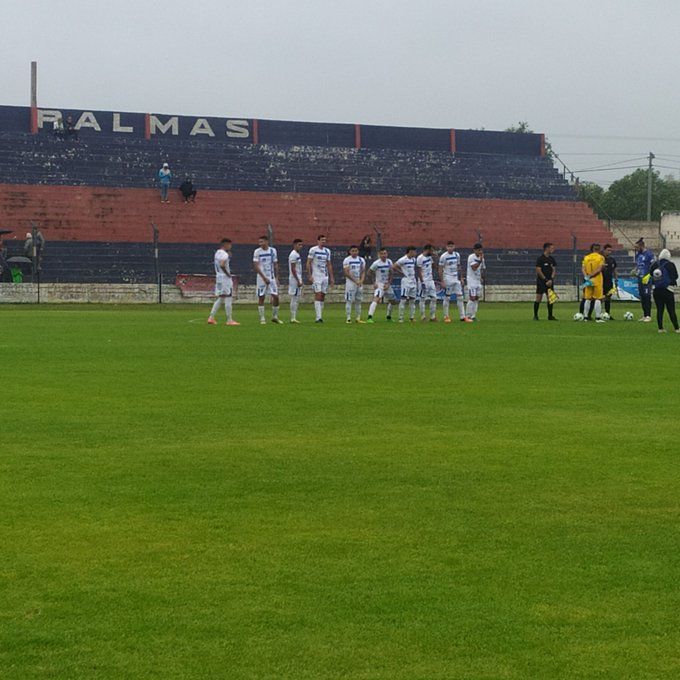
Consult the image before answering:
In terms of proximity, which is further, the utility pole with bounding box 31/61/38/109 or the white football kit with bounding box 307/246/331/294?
the utility pole with bounding box 31/61/38/109

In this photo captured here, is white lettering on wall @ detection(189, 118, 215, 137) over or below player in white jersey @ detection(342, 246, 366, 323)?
over

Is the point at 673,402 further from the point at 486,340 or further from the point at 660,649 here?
the point at 486,340

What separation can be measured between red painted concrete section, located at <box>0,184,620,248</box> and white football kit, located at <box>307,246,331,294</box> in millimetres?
21996

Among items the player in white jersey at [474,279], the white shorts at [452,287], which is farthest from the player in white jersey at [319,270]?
the player in white jersey at [474,279]

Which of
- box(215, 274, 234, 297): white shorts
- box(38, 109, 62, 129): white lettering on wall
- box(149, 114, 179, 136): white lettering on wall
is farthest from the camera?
box(149, 114, 179, 136): white lettering on wall

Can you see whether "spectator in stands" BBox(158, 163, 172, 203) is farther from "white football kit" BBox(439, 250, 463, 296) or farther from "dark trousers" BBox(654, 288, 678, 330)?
"dark trousers" BBox(654, 288, 678, 330)

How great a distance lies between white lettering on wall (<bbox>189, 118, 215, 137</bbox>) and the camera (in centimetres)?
6297

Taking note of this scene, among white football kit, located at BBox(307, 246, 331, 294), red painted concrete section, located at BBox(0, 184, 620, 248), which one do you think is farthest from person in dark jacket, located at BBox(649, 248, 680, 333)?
red painted concrete section, located at BBox(0, 184, 620, 248)

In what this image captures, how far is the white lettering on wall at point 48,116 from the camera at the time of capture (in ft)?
198

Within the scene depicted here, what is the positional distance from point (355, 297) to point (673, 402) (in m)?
19.9

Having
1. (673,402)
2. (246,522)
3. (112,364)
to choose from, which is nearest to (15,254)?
(112,364)

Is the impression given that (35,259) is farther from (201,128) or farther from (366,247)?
(201,128)

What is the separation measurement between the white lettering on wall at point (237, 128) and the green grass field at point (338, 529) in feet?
164

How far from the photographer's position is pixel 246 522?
7.20 metres
